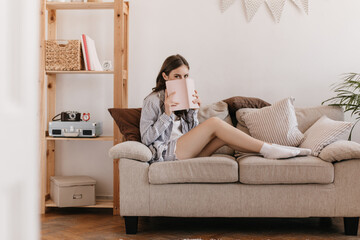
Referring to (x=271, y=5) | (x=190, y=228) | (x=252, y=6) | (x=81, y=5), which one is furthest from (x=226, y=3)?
(x=190, y=228)

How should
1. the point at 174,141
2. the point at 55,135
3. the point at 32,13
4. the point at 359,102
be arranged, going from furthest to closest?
the point at 55,135 < the point at 359,102 < the point at 174,141 < the point at 32,13

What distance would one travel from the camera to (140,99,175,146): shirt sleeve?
276 centimetres

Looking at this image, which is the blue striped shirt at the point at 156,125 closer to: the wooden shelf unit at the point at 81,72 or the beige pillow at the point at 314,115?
the wooden shelf unit at the point at 81,72

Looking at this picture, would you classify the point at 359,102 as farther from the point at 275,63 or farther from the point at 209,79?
the point at 209,79

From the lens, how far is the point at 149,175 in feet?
8.49

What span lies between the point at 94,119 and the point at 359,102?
2.09 metres

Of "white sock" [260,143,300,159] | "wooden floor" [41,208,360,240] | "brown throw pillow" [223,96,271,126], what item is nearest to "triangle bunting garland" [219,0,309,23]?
"brown throw pillow" [223,96,271,126]

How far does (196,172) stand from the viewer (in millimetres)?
2564

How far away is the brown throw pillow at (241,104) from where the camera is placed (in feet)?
10.7

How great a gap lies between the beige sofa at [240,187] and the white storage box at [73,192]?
76cm

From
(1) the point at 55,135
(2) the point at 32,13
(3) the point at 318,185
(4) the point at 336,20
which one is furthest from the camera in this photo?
(4) the point at 336,20

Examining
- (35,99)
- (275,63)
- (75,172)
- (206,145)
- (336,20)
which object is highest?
(336,20)

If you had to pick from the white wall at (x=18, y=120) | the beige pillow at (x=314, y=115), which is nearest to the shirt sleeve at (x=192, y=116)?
the beige pillow at (x=314, y=115)

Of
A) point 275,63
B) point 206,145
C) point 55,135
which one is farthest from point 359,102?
point 55,135
